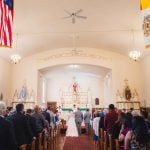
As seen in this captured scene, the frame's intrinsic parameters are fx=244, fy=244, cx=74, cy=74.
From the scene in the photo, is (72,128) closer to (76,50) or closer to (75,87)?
(76,50)

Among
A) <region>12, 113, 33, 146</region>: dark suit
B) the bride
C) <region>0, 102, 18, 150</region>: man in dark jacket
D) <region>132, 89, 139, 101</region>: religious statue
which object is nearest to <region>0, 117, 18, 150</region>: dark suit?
<region>0, 102, 18, 150</region>: man in dark jacket

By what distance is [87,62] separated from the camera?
14898mm

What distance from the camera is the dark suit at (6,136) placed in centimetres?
360

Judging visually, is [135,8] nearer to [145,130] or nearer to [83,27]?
[83,27]

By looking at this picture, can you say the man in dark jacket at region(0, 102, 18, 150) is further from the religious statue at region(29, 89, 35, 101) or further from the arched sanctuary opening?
the arched sanctuary opening

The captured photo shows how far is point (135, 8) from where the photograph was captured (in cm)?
877

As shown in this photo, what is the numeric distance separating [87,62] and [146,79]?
11.8 ft

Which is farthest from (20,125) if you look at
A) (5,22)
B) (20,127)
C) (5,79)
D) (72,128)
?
(72,128)

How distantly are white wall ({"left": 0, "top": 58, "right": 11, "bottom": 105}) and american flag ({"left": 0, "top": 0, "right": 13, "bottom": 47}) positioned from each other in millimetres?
7342

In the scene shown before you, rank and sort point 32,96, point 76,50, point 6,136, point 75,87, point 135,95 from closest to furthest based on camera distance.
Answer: point 6,136 < point 135,95 < point 76,50 < point 32,96 < point 75,87

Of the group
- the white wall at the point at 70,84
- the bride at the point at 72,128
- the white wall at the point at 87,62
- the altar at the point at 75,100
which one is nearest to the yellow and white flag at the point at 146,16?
the white wall at the point at 87,62

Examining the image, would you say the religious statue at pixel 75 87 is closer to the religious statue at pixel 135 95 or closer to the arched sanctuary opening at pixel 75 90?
the arched sanctuary opening at pixel 75 90

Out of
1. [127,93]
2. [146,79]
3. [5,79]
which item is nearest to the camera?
[146,79]

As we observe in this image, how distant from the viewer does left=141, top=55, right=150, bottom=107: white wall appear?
13.4 m
